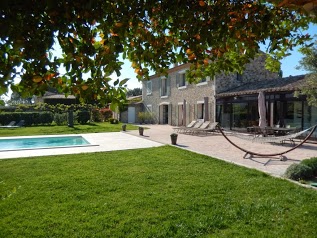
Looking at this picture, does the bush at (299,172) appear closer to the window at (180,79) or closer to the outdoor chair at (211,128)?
the outdoor chair at (211,128)

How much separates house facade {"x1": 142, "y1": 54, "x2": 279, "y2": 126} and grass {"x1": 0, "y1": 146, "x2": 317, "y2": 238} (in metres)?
9.75

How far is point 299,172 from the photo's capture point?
664 centimetres

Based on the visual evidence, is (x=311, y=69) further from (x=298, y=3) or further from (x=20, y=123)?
(x=20, y=123)

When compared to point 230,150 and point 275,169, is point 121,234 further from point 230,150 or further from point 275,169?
point 230,150

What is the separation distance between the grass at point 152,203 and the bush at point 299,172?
56 centimetres

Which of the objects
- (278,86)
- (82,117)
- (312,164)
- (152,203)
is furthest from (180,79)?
(152,203)

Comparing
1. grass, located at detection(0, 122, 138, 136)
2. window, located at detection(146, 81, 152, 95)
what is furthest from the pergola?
window, located at detection(146, 81, 152, 95)

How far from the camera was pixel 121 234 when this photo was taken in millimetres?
3754

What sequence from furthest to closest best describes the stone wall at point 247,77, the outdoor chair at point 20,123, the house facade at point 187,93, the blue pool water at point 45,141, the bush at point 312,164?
the outdoor chair at point 20,123 < the house facade at point 187,93 < the stone wall at point 247,77 < the blue pool water at point 45,141 < the bush at point 312,164

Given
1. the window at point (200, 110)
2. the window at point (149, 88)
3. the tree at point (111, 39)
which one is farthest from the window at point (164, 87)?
the tree at point (111, 39)

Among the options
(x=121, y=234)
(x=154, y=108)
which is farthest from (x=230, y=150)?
(x=154, y=108)

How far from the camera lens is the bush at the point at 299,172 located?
21.7 ft

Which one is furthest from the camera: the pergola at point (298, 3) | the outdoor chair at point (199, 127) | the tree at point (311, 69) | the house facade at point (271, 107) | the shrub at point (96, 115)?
the shrub at point (96, 115)

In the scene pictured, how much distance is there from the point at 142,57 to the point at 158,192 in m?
3.50
